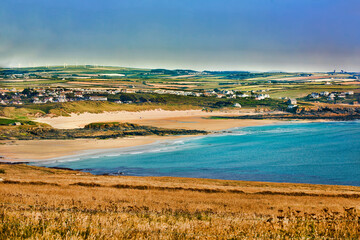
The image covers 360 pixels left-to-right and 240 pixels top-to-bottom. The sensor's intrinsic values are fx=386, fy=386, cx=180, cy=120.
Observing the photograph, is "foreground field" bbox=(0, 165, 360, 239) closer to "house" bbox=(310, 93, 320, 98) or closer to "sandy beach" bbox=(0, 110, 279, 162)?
"sandy beach" bbox=(0, 110, 279, 162)

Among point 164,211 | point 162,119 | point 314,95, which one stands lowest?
point 162,119

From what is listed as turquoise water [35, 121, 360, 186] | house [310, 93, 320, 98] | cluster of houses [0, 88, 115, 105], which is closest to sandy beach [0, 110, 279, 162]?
turquoise water [35, 121, 360, 186]

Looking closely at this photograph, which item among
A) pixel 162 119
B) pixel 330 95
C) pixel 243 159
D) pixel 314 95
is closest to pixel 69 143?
pixel 243 159

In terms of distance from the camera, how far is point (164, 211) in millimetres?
14664

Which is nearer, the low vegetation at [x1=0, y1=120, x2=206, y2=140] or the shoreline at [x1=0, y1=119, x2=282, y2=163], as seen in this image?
the shoreline at [x1=0, y1=119, x2=282, y2=163]

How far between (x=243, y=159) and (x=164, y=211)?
26.5m

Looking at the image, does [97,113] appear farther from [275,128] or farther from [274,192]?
[274,192]

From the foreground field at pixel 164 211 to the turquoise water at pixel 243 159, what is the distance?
864cm

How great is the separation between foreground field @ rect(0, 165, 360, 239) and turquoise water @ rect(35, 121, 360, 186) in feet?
28.4

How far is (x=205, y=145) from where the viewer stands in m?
49.5

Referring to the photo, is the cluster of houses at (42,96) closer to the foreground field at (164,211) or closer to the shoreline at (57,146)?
the shoreline at (57,146)

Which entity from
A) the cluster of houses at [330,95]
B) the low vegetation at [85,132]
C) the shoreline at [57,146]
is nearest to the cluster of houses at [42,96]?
the low vegetation at [85,132]

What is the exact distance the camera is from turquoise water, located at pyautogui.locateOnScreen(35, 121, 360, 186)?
32062mm

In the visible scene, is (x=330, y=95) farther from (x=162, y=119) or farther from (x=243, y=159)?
(x=243, y=159)
